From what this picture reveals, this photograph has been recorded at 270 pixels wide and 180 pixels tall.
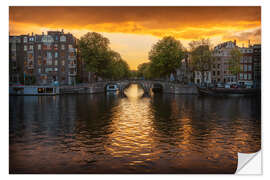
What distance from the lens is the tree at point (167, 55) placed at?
54562 mm

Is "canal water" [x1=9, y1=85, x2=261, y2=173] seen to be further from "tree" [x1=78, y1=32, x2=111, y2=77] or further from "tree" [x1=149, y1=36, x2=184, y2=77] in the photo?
"tree" [x1=78, y1=32, x2=111, y2=77]

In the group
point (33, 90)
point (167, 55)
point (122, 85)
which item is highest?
point (167, 55)

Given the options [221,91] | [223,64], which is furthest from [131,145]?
[223,64]

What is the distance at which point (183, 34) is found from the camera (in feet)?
46.2

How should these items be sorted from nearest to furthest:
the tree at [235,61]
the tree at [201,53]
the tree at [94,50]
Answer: the tree at [235,61]
the tree at [201,53]
the tree at [94,50]

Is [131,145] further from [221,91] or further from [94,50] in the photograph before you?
[94,50]

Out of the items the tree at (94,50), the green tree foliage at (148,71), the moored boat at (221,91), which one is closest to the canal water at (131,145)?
the moored boat at (221,91)

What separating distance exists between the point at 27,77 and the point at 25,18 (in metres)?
49.1

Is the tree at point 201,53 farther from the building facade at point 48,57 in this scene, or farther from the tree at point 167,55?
the building facade at point 48,57

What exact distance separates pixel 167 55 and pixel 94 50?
14.9m

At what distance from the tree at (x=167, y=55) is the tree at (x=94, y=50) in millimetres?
9799

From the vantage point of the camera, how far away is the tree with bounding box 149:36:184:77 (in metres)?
54.6

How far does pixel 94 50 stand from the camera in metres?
57.0
